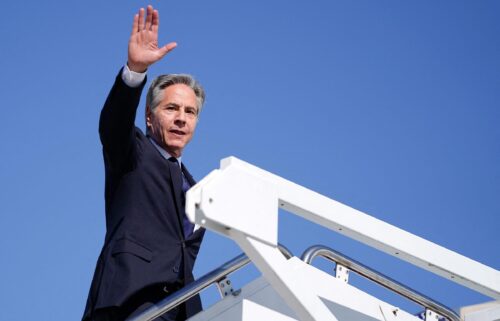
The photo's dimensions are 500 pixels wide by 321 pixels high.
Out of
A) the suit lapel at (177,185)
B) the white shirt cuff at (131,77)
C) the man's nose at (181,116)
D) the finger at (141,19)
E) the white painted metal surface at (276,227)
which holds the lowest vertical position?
the white painted metal surface at (276,227)

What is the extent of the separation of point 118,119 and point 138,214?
1.74 feet

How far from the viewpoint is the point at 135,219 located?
4398 millimetres

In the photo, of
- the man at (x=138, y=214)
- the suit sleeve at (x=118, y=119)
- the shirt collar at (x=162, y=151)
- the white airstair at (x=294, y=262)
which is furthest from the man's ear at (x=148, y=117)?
the white airstair at (x=294, y=262)

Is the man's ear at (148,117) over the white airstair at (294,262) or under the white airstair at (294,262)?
over

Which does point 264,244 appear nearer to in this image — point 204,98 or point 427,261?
point 427,261

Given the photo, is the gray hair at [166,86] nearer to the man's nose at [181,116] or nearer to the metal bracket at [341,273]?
the man's nose at [181,116]

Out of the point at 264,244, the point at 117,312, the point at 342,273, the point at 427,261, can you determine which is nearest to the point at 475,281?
the point at 427,261

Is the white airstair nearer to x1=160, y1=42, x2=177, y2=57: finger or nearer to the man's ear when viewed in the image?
x1=160, y1=42, x2=177, y2=57: finger

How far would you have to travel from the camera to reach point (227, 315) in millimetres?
4020

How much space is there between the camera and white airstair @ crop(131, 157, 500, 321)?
9.80ft

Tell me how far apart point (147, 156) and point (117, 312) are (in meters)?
0.92

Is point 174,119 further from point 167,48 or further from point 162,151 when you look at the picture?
point 167,48

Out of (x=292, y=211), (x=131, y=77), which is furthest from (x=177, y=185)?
(x=292, y=211)

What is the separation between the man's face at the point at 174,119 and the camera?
5.09m
